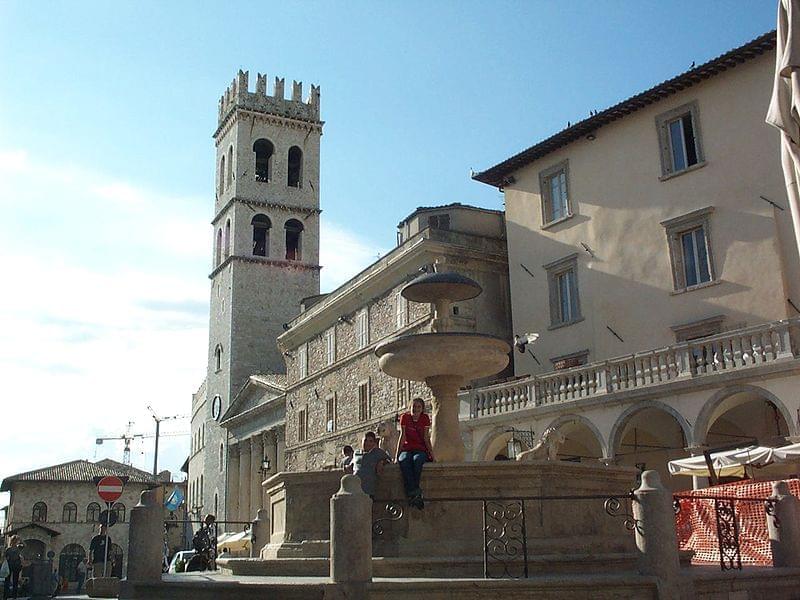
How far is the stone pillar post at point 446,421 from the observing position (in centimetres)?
1324

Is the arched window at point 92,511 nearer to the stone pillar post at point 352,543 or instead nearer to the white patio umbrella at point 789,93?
the stone pillar post at point 352,543

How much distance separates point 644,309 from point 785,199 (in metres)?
5.35

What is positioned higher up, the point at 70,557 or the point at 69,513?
the point at 69,513

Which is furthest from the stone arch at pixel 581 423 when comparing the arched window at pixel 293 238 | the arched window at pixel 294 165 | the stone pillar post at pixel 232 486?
the arched window at pixel 294 165

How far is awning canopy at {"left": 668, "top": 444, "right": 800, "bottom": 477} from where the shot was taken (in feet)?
55.5

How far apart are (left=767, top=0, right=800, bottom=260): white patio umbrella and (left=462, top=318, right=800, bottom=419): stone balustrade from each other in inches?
489

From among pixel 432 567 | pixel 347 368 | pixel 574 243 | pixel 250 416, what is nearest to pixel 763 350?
pixel 574 243

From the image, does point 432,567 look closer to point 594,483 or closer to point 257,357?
point 594,483

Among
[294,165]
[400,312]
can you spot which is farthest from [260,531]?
[294,165]

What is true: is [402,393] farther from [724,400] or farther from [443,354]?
[443,354]

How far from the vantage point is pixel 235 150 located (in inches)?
2511

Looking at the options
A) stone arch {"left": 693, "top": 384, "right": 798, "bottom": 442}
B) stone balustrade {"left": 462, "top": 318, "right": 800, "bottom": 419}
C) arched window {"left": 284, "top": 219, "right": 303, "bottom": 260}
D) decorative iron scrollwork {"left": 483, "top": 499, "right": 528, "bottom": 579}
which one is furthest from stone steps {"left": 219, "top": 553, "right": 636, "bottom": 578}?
arched window {"left": 284, "top": 219, "right": 303, "bottom": 260}

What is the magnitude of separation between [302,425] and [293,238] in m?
22.1

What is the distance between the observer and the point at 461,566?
10.2 m
